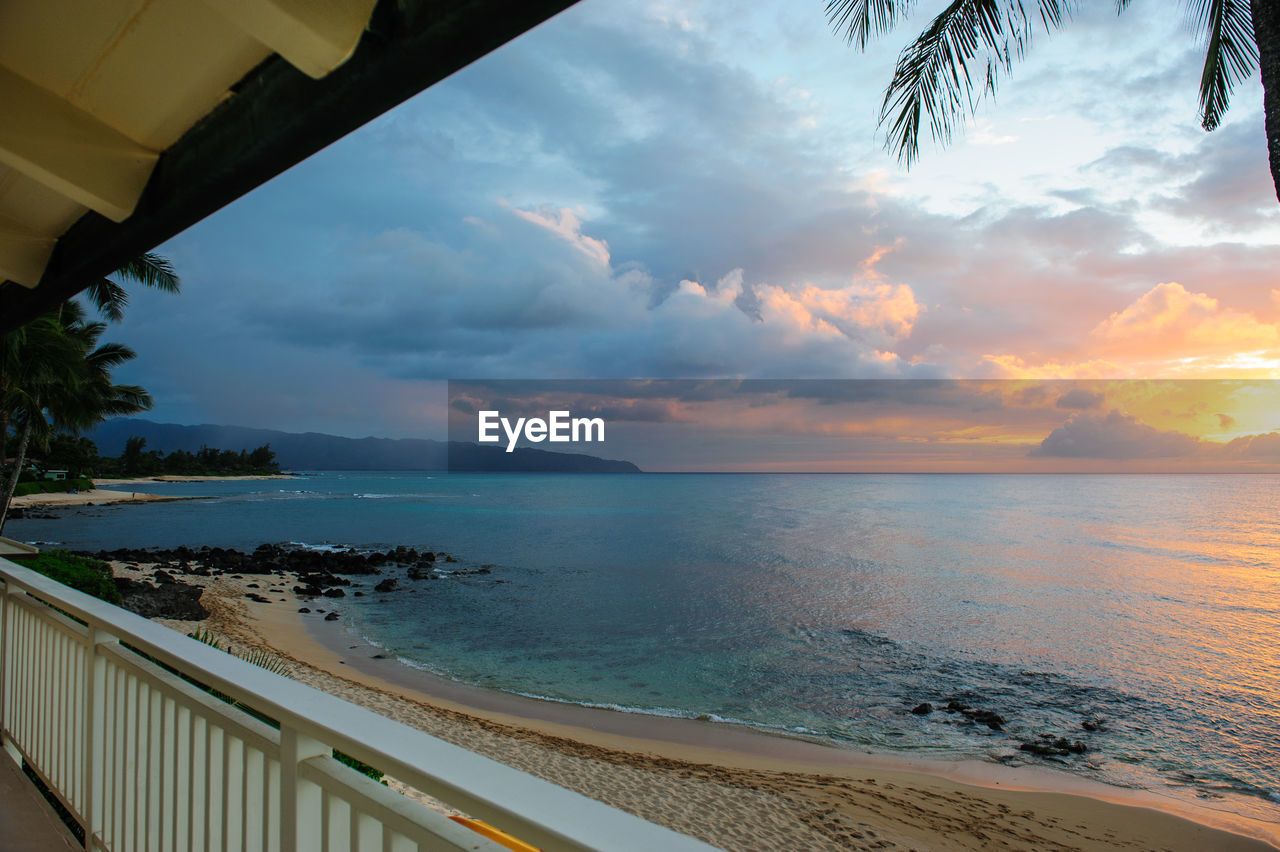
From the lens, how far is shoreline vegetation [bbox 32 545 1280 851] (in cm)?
754

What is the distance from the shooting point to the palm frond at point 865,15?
6.44 meters

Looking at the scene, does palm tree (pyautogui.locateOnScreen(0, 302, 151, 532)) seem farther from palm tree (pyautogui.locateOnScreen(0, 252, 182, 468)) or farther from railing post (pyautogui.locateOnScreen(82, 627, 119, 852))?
railing post (pyautogui.locateOnScreen(82, 627, 119, 852))

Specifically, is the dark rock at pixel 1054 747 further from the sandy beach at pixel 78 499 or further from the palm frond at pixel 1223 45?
the sandy beach at pixel 78 499

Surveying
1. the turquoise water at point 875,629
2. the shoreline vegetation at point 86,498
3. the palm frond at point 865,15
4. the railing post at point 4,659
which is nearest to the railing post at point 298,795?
the railing post at point 4,659

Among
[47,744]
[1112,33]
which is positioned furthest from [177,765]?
[1112,33]

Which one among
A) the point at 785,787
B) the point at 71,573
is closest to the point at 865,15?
the point at 785,787

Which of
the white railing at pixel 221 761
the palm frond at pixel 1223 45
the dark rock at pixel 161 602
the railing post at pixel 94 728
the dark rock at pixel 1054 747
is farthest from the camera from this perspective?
the dark rock at pixel 161 602

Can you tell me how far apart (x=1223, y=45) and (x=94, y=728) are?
9.30 meters

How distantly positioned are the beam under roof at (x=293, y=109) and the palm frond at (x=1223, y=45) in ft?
24.4

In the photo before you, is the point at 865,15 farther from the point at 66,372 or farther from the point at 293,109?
the point at 66,372

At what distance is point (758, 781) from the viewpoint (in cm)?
879

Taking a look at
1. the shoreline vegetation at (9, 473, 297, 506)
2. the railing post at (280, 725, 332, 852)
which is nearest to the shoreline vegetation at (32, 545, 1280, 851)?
the railing post at (280, 725, 332, 852)

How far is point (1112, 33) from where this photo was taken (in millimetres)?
9000

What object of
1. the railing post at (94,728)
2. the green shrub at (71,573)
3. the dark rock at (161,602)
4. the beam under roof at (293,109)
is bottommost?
the dark rock at (161,602)
